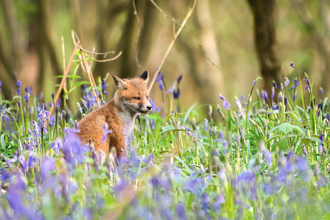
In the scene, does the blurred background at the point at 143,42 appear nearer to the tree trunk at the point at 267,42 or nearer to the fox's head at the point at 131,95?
the tree trunk at the point at 267,42

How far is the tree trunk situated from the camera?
714 cm

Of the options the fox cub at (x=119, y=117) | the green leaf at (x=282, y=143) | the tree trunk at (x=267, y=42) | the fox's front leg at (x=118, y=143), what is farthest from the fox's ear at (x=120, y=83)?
the tree trunk at (x=267, y=42)

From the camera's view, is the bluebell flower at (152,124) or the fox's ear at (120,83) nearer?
the fox's ear at (120,83)

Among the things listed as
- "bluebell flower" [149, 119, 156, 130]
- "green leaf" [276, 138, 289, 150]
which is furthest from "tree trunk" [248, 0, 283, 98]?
"green leaf" [276, 138, 289, 150]

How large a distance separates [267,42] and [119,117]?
381 cm

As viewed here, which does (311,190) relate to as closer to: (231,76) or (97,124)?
(97,124)

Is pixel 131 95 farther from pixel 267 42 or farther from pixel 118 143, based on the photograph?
pixel 267 42

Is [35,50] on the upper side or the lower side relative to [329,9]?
lower

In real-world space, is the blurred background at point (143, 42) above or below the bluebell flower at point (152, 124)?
above

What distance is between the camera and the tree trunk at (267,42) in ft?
23.4

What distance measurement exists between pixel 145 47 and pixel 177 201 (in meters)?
7.54

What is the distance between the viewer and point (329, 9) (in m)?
12.6

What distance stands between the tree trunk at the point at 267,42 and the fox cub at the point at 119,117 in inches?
122

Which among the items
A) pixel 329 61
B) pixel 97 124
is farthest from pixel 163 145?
pixel 329 61
